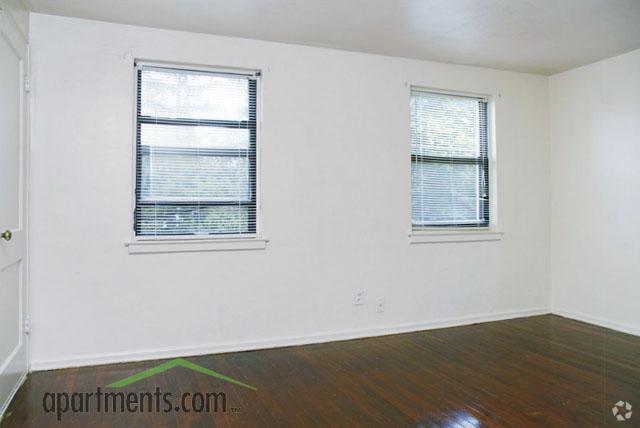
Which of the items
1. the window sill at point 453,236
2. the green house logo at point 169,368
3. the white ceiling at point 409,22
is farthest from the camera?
the window sill at point 453,236

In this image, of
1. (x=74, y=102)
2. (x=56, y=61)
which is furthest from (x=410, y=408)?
(x=56, y=61)

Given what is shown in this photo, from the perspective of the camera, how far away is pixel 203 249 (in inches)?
139

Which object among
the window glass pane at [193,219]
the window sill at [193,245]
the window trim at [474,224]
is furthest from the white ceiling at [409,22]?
the window sill at [193,245]

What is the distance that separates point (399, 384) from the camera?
9.57ft

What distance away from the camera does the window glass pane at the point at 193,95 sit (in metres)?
3.46

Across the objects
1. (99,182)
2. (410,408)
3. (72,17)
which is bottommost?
(410,408)

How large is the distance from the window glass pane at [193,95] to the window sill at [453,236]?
178cm

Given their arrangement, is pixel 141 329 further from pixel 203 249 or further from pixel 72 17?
pixel 72 17

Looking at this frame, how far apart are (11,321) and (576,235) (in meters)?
4.60

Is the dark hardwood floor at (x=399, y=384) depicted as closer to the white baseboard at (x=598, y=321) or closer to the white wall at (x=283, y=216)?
the white baseboard at (x=598, y=321)

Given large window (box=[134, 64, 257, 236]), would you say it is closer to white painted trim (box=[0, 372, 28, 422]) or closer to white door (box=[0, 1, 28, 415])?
white door (box=[0, 1, 28, 415])

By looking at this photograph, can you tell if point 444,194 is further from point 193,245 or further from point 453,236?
point 193,245

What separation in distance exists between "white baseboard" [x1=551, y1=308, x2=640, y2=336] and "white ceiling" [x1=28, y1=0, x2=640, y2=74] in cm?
233

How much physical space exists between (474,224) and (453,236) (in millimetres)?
318
